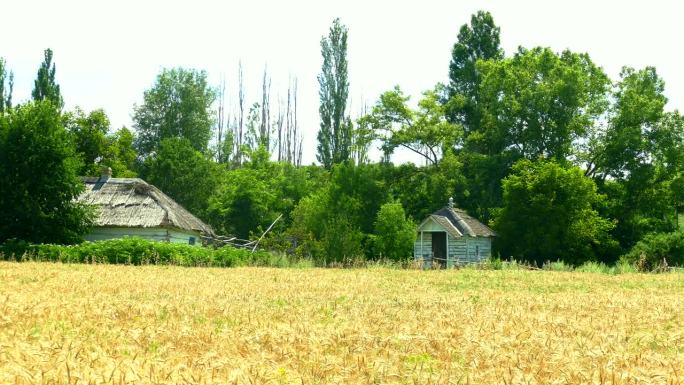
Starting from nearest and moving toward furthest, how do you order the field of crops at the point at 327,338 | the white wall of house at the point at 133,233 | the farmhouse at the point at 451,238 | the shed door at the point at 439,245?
the field of crops at the point at 327,338 < the white wall of house at the point at 133,233 < the farmhouse at the point at 451,238 < the shed door at the point at 439,245

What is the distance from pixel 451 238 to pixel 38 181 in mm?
23379

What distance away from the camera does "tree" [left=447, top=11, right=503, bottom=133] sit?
60.4 meters

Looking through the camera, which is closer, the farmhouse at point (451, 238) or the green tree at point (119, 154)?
the farmhouse at point (451, 238)

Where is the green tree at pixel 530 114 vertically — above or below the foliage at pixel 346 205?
above

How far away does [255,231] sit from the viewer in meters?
57.3

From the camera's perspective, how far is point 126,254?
33.1m

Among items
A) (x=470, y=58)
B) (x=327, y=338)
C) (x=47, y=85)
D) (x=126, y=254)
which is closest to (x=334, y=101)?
Result: (x=470, y=58)

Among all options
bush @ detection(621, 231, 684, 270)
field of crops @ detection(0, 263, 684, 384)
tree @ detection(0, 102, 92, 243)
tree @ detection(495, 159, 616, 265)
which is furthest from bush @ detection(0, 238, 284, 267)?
bush @ detection(621, 231, 684, 270)

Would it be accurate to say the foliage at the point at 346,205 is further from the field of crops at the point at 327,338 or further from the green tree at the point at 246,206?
the field of crops at the point at 327,338

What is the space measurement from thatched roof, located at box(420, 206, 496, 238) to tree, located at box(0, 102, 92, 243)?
20505mm

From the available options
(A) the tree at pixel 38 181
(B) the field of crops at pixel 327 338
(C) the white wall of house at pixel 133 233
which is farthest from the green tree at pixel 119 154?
(B) the field of crops at pixel 327 338

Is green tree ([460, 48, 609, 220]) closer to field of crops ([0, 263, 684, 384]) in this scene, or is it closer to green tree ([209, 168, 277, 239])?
green tree ([209, 168, 277, 239])

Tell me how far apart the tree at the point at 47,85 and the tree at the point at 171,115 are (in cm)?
1172

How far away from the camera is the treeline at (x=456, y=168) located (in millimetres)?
38312
